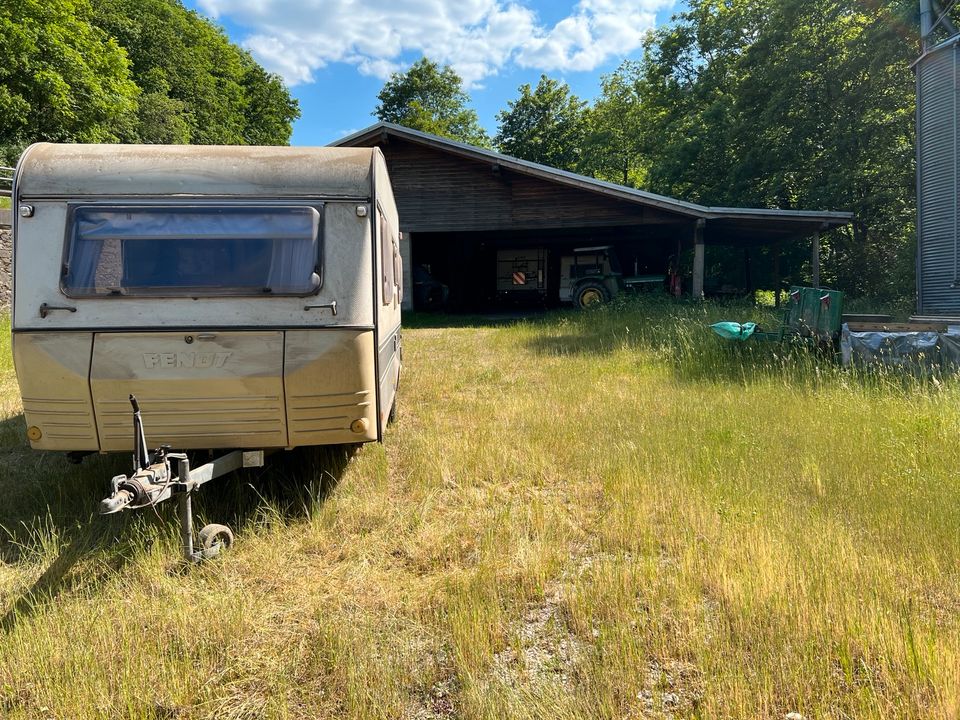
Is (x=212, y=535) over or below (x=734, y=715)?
over

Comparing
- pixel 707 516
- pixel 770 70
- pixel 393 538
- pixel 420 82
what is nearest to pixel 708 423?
pixel 707 516

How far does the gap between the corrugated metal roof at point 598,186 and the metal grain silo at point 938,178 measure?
8.59 ft

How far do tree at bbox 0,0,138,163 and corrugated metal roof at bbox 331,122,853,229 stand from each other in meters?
16.0

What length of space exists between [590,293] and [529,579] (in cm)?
1511

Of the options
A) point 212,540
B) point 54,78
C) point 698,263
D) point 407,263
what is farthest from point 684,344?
point 54,78

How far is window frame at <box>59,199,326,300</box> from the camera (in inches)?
135

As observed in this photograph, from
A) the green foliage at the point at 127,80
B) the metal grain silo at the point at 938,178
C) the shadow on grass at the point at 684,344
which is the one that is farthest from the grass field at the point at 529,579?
the green foliage at the point at 127,80

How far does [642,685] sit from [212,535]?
2468 millimetres

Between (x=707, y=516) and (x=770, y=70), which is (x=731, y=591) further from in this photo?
(x=770, y=70)

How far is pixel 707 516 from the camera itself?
11.7 feet

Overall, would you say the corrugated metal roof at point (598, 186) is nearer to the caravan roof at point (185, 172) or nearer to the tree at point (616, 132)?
the caravan roof at point (185, 172)

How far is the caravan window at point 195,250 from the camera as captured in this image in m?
3.47

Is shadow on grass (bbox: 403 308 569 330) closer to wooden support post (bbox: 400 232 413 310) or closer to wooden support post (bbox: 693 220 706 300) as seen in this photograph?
wooden support post (bbox: 400 232 413 310)

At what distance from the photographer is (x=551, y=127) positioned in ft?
133
